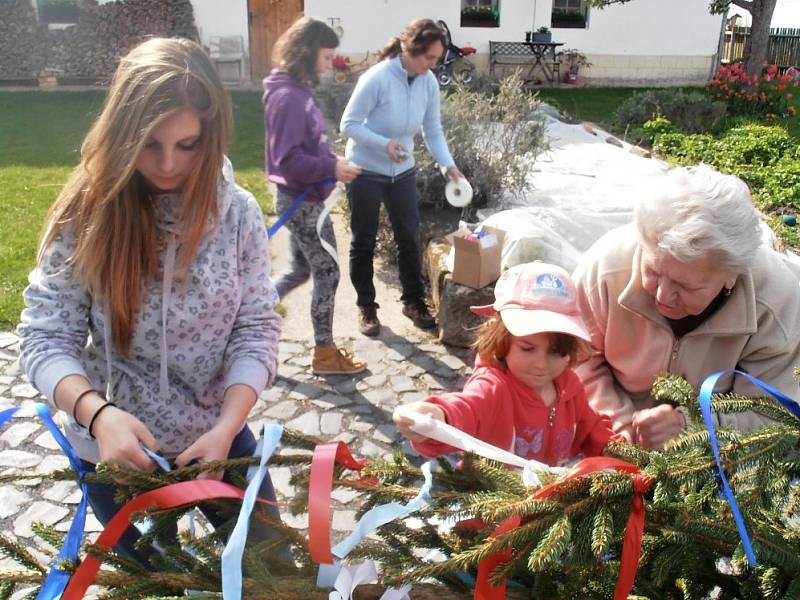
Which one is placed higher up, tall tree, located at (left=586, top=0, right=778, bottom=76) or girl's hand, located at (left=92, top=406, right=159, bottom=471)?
tall tree, located at (left=586, top=0, right=778, bottom=76)

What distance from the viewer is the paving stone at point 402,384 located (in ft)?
14.7

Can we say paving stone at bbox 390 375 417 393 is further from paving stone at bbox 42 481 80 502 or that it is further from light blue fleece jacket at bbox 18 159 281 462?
light blue fleece jacket at bbox 18 159 281 462

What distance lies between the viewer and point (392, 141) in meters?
4.64

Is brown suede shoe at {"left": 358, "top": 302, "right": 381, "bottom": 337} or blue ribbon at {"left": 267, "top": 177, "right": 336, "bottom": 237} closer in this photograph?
blue ribbon at {"left": 267, "top": 177, "right": 336, "bottom": 237}

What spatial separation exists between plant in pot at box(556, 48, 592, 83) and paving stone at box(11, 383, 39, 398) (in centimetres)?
1573

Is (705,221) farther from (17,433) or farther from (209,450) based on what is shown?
(17,433)

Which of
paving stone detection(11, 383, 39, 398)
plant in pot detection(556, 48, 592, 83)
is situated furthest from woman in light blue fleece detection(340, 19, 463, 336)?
plant in pot detection(556, 48, 592, 83)

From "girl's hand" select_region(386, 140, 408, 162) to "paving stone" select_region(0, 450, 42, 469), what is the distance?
258cm

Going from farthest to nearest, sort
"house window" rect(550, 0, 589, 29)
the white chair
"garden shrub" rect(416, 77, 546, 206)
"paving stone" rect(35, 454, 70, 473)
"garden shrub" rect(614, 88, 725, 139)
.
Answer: "house window" rect(550, 0, 589, 29) < the white chair < "garden shrub" rect(614, 88, 725, 139) < "garden shrub" rect(416, 77, 546, 206) < "paving stone" rect(35, 454, 70, 473)

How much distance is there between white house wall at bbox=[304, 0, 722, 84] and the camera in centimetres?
1691

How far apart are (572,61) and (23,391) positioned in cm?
1616

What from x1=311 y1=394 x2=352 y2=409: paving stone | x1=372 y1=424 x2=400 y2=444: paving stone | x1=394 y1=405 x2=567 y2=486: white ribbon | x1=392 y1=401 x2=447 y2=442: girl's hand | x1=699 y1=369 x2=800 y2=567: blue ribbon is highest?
x1=699 y1=369 x2=800 y2=567: blue ribbon

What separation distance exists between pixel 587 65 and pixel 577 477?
18.1 metres

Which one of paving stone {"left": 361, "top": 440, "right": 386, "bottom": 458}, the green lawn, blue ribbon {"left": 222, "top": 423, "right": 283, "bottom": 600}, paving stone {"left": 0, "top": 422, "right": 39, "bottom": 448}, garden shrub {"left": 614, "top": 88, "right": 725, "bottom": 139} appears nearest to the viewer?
blue ribbon {"left": 222, "top": 423, "right": 283, "bottom": 600}
